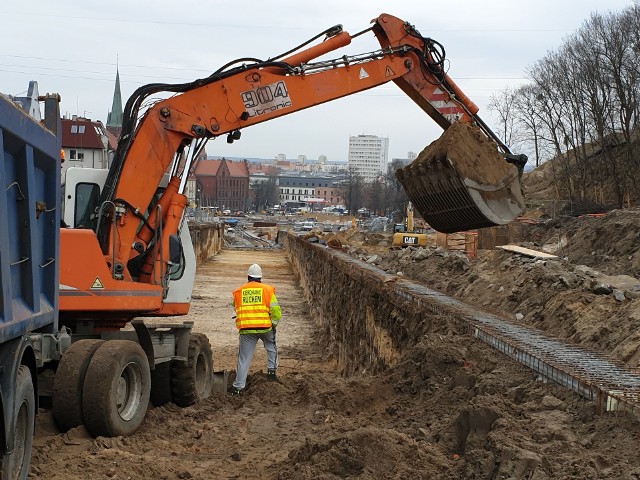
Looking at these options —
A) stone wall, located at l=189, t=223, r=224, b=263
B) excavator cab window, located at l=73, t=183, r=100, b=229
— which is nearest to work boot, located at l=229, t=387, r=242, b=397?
excavator cab window, located at l=73, t=183, r=100, b=229

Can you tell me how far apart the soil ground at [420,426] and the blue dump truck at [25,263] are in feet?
3.00

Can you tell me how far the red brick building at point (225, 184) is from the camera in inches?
6919

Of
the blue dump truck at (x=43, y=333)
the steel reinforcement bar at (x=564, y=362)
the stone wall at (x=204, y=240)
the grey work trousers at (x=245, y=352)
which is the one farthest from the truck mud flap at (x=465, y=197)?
the stone wall at (x=204, y=240)

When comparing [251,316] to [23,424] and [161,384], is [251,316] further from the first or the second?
[23,424]

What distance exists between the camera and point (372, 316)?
15.9m

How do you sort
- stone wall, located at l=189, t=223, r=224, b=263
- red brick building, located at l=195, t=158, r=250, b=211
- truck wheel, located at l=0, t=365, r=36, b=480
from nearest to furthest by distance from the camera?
truck wheel, located at l=0, t=365, r=36, b=480, stone wall, located at l=189, t=223, r=224, b=263, red brick building, located at l=195, t=158, r=250, b=211

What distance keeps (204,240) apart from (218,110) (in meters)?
35.9

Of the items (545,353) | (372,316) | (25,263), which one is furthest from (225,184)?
(25,263)

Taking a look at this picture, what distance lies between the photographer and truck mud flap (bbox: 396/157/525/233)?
421 inches

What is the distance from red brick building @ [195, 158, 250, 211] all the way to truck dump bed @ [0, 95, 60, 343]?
164293 mm

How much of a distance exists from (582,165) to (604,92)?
683cm

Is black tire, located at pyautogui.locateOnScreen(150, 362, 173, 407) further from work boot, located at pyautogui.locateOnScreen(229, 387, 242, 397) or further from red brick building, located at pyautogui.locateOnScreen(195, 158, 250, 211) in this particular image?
red brick building, located at pyautogui.locateOnScreen(195, 158, 250, 211)

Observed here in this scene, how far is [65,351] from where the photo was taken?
783cm

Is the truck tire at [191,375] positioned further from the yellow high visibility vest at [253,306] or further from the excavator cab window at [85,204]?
the excavator cab window at [85,204]
